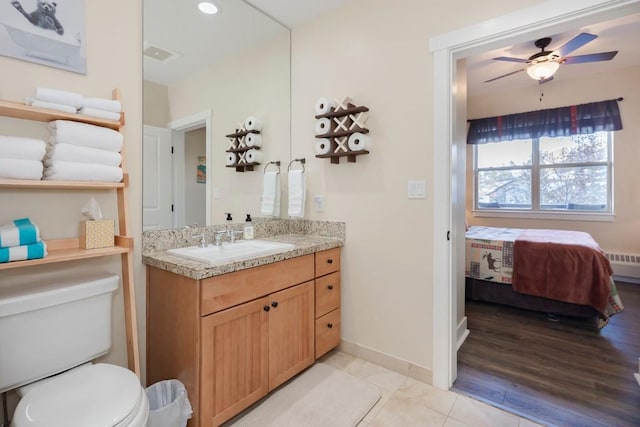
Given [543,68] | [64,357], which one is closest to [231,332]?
[64,357]

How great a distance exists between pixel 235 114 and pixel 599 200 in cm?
504

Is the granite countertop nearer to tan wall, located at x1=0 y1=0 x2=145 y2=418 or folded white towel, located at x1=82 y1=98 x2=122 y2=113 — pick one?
tan wall, located at x1=0 y1=0 x2=145 y2=418

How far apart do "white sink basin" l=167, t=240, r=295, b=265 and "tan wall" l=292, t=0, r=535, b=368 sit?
575mm

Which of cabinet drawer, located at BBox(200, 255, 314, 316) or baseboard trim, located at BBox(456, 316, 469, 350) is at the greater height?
cabinet drawer, located at BBox(200, 255, 314, 316)

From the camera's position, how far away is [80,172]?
1300mm

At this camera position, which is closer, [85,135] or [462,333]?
[85,135]

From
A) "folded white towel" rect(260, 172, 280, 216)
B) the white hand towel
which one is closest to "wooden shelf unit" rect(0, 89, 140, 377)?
"folded white towel" rect(260, 172, 280, 216)

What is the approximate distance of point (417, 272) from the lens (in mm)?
1949

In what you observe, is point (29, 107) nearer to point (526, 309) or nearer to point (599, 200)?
point (526, 309)

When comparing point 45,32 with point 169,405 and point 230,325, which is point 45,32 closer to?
point 230,325

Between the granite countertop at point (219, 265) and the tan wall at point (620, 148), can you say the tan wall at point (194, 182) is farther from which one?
the tan wall at point (620, 148)

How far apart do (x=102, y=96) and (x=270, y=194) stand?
1191 mm

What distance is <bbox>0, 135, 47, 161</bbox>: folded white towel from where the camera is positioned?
1.12m

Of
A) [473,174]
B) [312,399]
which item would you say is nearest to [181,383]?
[312,399]
